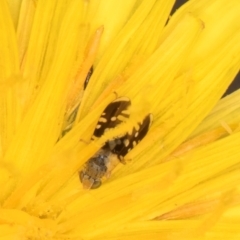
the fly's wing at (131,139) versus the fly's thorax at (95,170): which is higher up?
the fly's wing at (131,139)

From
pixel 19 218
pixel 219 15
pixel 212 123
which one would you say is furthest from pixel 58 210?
pixel 219 15

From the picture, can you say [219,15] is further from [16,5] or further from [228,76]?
[16,5]
